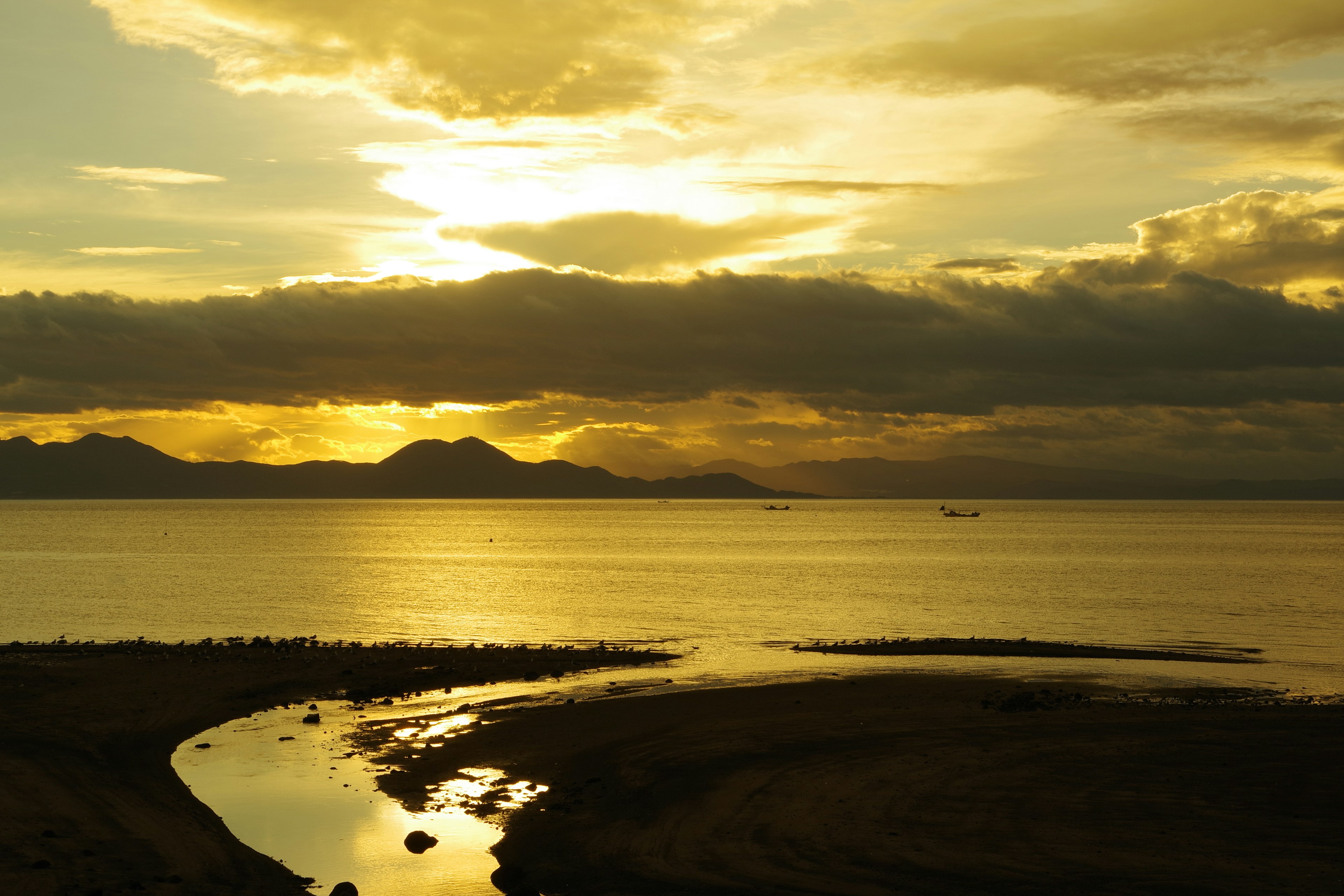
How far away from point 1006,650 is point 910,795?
3236 centimetres

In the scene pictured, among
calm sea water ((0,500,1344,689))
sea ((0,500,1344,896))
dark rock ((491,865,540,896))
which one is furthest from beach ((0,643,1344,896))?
calm sea water ((0,500,1344,689))

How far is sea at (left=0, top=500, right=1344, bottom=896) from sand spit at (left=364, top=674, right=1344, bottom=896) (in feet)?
6.62

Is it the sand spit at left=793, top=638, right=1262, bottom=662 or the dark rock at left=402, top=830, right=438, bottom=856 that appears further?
the sand spit at left=793, top=638, right=1262, bottom=662

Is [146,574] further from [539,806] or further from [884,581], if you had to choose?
[539,806]

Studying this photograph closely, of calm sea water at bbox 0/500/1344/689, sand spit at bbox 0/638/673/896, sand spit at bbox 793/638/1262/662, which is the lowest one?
calm sea water at bbox 0/500/1344/689

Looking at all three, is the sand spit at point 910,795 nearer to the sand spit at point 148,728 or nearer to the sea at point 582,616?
the sea at point 582,616

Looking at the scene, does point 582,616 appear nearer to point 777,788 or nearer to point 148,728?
point 148,728

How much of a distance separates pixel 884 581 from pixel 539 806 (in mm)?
82596

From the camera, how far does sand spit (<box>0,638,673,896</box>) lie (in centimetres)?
1819

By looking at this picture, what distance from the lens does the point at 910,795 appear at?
878 inches

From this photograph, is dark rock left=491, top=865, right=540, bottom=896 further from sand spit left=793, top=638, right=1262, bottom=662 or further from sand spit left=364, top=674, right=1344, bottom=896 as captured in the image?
sand spit left=793, top=638, right=1262, bottom=662

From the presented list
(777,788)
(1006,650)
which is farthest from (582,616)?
(777,788)

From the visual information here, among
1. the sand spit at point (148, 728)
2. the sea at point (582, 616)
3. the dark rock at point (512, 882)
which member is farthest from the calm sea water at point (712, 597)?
the dark rock at point (512, 882)

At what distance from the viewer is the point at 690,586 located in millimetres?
95812
